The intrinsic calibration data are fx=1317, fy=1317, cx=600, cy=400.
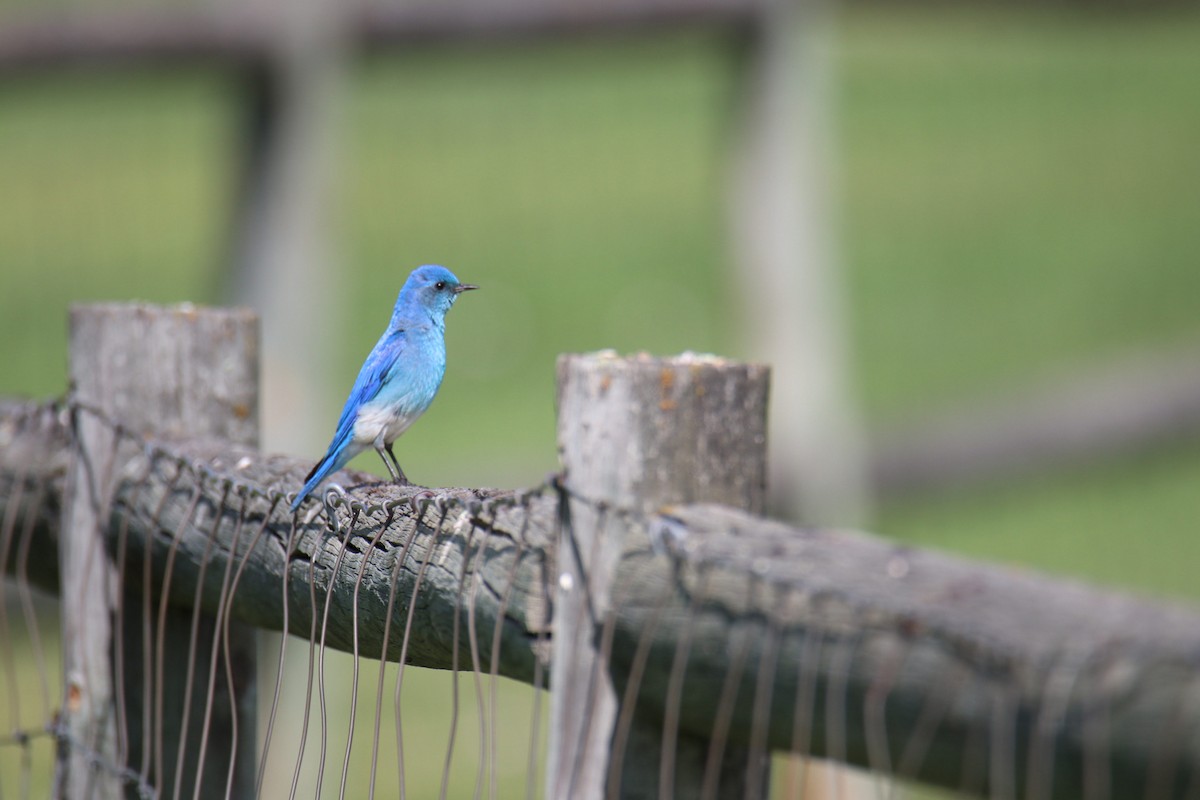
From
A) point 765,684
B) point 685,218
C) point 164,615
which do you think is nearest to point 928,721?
point 765,684

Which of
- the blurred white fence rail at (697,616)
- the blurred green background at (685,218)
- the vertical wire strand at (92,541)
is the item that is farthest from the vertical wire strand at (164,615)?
the blurred green background at (685,218)

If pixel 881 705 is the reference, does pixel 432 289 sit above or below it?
above

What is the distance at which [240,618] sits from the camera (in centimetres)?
218

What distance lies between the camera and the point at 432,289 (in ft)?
7.67

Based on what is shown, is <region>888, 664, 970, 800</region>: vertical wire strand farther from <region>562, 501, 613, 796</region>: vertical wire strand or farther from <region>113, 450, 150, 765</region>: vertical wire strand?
<region>113, 450, 150, 765</region>: vertical wire strand

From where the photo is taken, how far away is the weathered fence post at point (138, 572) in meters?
2.35

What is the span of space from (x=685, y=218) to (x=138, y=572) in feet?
36.7

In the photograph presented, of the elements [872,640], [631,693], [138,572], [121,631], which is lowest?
[121,631]

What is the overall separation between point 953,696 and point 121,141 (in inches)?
204

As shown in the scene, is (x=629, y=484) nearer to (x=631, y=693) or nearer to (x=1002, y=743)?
(x=631, y=693)

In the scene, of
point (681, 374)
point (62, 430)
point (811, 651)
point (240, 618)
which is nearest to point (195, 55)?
point (62, 430)

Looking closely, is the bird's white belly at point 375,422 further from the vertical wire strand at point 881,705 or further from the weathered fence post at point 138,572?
the vertical wire strand at point 881,705

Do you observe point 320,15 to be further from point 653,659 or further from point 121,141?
point 653,659

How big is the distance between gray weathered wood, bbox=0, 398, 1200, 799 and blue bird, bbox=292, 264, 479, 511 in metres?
0.63
